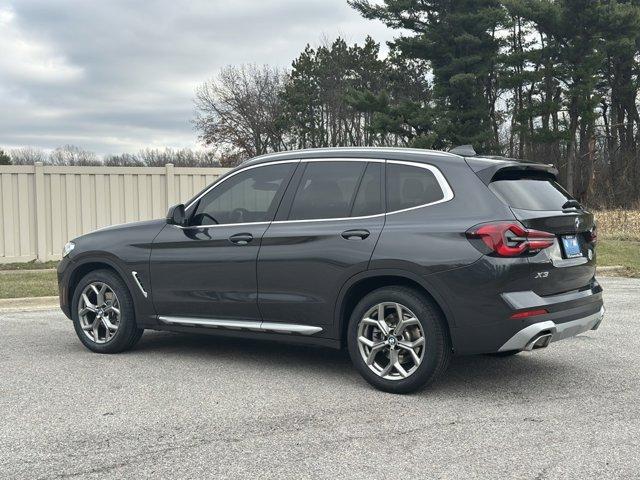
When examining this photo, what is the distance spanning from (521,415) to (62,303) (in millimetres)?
4518

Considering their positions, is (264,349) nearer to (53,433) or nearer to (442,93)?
(53,433)

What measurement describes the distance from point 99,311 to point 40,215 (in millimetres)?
9655

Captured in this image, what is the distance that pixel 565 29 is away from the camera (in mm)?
37125

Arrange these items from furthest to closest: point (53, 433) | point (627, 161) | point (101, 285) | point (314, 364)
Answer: point (627, 161) → point (101, 285) → point (314, 364) → point (53, 433)

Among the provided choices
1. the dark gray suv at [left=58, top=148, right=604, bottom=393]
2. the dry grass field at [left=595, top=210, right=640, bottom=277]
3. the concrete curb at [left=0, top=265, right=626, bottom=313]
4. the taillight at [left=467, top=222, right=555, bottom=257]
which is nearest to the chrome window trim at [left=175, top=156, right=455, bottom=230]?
the dark gray suv at [left=58, top=148, right=604, bottom=393]

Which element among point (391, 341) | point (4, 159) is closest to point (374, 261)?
point (391, 341)

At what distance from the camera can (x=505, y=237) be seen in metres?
4.77

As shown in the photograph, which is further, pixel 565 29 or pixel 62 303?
pixel 565 29

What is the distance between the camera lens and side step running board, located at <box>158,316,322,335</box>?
18.2ft

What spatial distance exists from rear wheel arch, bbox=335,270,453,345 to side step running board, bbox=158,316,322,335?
23cm

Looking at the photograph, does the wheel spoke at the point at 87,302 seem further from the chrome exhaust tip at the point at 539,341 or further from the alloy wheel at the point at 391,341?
the chrome exhaust tip at the point at 539,341

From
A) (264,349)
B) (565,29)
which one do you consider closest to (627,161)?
(565,29)

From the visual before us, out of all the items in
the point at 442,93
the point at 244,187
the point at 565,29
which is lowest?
the point at 244,187

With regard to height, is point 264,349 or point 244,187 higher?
point 244,187
